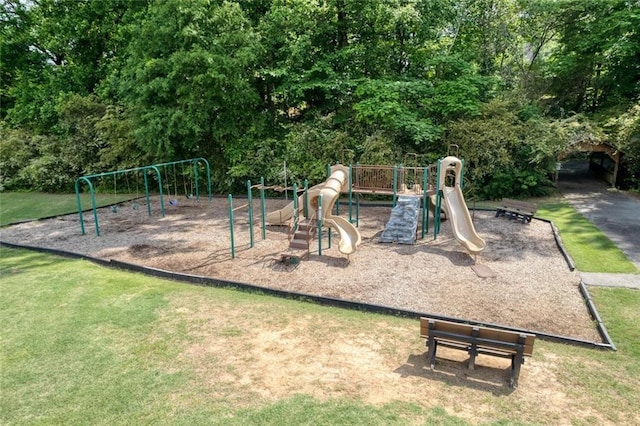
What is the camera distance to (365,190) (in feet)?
47.8

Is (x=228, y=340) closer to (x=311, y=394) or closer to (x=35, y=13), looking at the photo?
(x=311, y=394)

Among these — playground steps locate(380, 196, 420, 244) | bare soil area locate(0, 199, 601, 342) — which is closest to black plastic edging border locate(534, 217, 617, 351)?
bare soil area locate(0, 199, 601, 342)

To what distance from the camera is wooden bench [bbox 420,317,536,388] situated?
5633 mm

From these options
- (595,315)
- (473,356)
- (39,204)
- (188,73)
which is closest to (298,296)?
(473,356)

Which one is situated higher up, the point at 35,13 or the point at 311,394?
the point at 35,13

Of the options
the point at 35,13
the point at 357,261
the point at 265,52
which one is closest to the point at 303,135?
the point at 265,52

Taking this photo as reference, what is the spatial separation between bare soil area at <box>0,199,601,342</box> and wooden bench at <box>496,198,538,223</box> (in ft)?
1.25

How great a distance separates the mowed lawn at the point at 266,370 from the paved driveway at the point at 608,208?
4420 millimetres

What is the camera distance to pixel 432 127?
18.0 meters

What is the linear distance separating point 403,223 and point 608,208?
930 cm

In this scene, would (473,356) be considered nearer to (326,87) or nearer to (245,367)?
(245,367)

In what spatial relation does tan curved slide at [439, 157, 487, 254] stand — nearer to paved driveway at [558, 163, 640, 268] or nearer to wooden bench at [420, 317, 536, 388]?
paved driveway at [558, 163, 640, 268]

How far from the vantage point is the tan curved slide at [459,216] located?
11.3 m

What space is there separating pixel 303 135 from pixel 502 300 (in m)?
12.8
